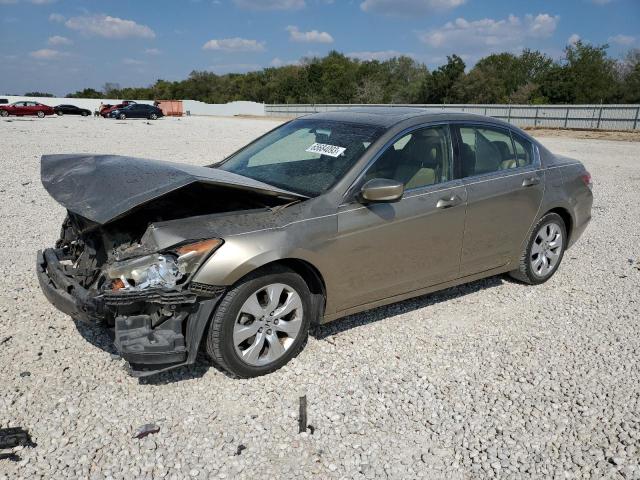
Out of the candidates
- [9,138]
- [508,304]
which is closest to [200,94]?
[9,138]

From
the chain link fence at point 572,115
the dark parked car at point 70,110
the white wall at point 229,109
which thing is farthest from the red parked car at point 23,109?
the white wall at point 229,109

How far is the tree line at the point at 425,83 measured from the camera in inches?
2116

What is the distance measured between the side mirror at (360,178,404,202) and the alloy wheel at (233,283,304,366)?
846 millimetres

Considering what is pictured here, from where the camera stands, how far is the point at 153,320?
3.24 metres

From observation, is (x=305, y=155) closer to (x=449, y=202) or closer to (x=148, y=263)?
(x=449, y=202)

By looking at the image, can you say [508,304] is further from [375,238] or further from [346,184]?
[346,184]

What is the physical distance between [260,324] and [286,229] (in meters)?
0.65

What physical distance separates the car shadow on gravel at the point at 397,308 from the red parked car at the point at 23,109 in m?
43.5

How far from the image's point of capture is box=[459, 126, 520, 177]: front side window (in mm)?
4621

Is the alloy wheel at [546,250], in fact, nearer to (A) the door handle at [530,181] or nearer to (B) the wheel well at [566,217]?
(B) the wheel well at [566,217]

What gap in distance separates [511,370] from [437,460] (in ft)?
4.05

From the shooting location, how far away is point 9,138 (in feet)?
65.1

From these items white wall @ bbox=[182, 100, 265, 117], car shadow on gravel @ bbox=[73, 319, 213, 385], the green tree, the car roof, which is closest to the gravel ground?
car shadow on gravel @ bbox=[73, 319, 213, 385]

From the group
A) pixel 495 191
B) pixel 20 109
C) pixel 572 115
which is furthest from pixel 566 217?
pixel 20 109
